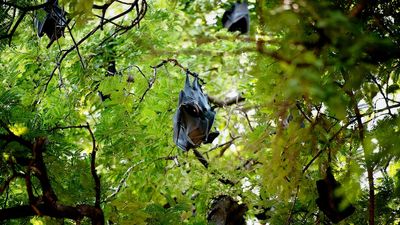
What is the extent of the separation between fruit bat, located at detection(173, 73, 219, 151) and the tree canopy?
0.26 meters

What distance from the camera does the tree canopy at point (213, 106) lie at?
5.41 feet

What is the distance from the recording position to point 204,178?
16.5 ft

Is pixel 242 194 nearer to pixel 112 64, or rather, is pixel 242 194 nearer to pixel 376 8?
pixel 112 64

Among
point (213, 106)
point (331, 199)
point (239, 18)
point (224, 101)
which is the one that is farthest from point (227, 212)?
point (224, 101)

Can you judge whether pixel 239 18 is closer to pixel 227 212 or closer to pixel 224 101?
pixel 224 101

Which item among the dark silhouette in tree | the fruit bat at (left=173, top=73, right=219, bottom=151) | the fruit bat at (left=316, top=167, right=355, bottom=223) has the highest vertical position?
the fruit bat at (left=173, top=73, right=219, bottom=151)

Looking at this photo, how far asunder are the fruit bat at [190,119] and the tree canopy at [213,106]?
26 centimetres

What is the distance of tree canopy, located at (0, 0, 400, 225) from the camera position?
5.41 ft

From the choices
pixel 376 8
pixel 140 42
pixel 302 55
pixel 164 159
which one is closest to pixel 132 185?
pixel 164 159

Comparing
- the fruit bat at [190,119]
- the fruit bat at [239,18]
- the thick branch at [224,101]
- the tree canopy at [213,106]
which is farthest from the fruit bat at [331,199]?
the thick branch at [224,101]

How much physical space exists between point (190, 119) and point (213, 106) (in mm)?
1007

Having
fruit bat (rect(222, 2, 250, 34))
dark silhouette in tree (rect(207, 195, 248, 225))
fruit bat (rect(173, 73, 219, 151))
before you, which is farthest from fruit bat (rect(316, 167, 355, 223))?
fruit bat (rect(222, 2, 250, 34))

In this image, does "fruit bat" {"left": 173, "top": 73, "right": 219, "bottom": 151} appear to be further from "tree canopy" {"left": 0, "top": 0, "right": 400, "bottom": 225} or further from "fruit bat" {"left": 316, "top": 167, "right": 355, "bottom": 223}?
"fruit bat" {"left": 316, "top": 167, "right": 355, "bottom": 223}

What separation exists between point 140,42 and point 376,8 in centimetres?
318
